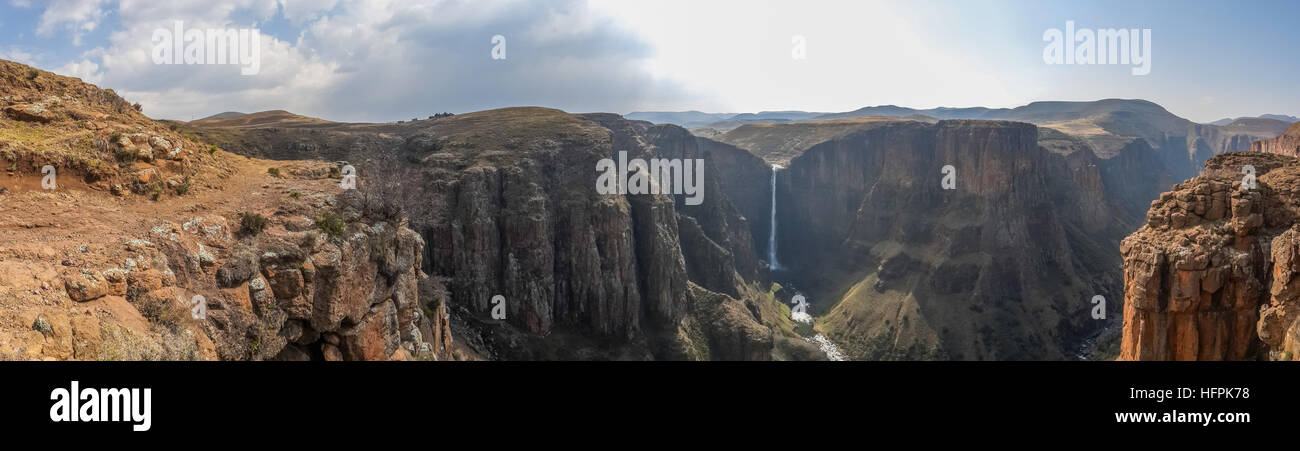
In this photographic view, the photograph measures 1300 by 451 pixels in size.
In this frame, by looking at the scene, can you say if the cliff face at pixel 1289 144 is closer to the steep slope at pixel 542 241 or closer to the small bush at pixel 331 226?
the steep slope at pixel 542 241

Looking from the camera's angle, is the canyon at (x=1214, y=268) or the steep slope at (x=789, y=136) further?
the steep slope at (x=789, y=136)

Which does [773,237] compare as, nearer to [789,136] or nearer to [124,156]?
[789,136]

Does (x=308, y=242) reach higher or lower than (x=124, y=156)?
lower


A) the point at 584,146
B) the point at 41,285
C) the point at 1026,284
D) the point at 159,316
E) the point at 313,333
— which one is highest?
the point at 584,146

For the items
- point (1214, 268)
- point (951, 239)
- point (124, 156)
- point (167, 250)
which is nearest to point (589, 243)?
point (124, 156)

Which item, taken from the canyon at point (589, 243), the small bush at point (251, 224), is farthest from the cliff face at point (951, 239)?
the small bush at point (251, 224)
